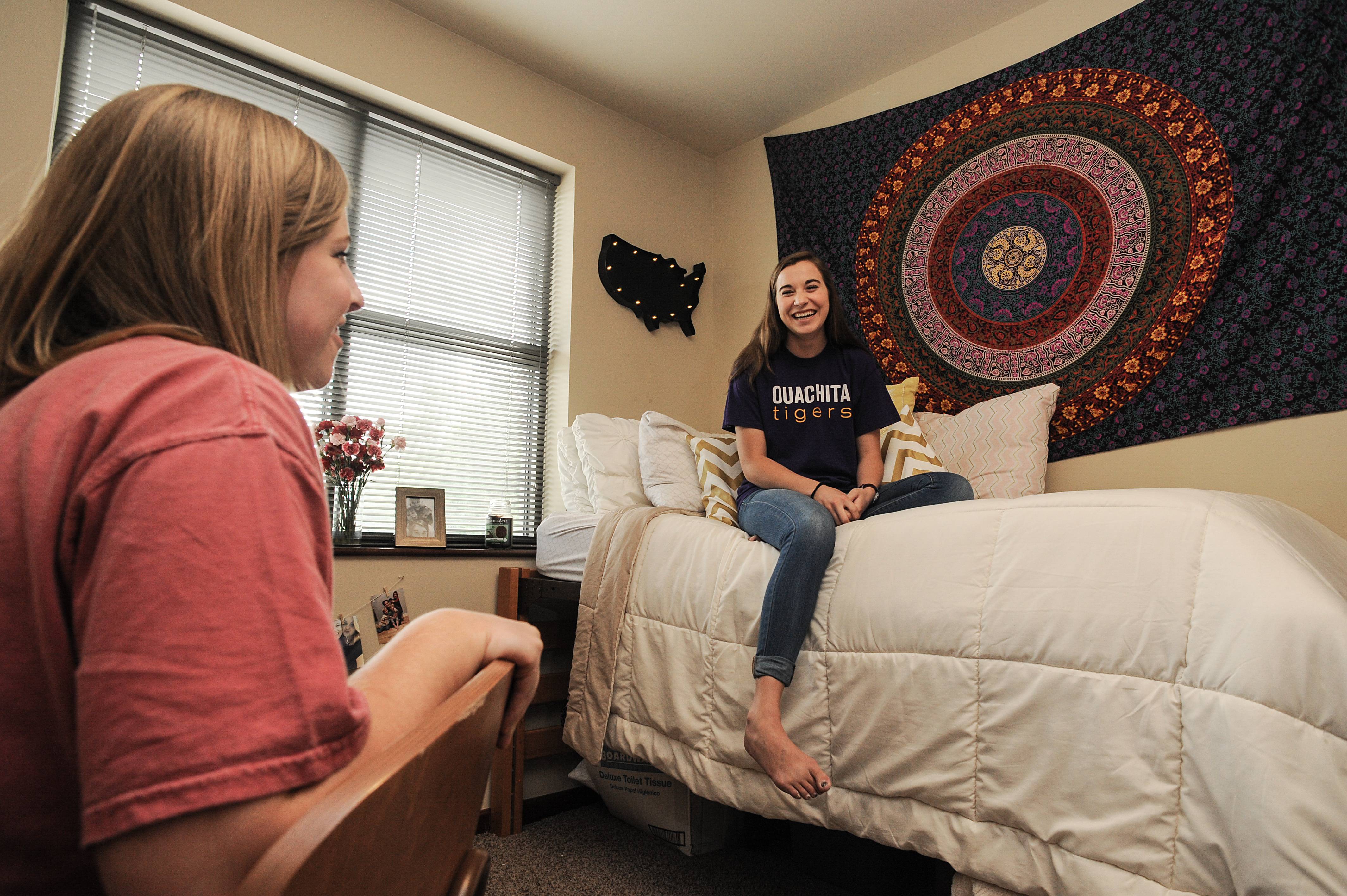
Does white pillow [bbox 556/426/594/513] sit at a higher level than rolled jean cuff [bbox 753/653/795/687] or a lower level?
higher

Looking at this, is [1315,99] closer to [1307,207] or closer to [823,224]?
[1307,207]

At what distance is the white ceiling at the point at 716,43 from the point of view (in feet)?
8.77

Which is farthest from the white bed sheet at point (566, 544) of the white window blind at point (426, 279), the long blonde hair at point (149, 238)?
the long blonde hair at point (149, 238)

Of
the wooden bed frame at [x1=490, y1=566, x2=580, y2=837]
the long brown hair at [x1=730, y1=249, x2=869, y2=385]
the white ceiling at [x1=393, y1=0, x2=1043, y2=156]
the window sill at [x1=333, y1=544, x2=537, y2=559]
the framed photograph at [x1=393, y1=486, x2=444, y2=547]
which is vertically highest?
the white ceiling at [x1=393, y1=0, x2=1043, y2=156]

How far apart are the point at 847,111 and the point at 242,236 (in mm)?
3138

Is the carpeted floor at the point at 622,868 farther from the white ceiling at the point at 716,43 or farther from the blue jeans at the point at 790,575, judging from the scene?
the white ceiling at the point at 716,43

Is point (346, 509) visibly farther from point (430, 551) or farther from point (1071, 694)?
point (1071, 694)

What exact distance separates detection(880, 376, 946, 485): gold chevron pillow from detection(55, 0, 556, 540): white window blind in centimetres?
141

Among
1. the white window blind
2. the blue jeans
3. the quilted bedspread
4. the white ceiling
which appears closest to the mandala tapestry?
the white ceiling

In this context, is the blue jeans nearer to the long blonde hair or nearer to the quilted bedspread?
the quilted bedspread

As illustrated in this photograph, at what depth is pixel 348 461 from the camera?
228 cm

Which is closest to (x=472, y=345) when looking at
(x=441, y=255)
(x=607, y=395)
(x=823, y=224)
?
(x=441, y=255)

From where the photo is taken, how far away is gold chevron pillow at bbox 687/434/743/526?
2160 millimetres

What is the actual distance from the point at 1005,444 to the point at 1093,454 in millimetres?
270
